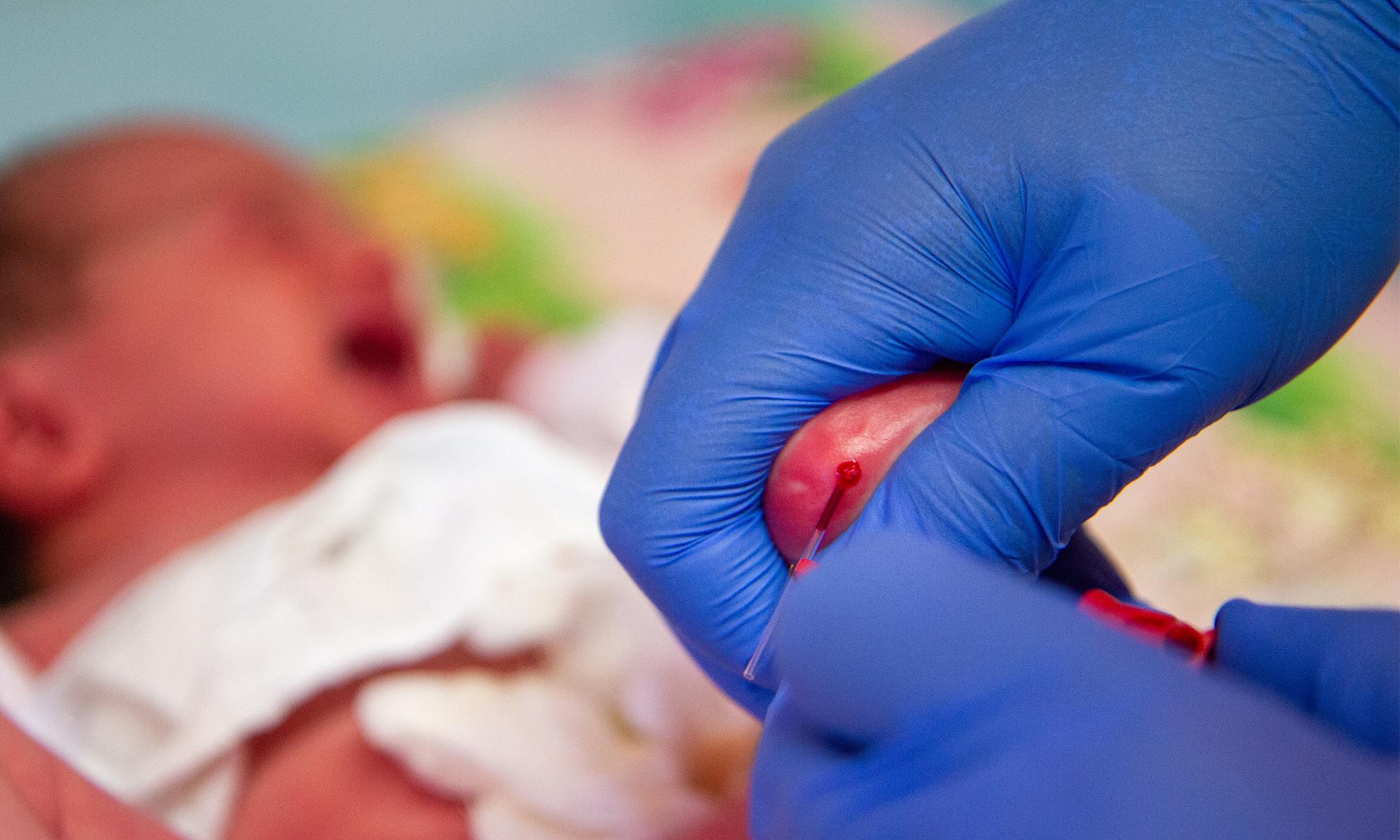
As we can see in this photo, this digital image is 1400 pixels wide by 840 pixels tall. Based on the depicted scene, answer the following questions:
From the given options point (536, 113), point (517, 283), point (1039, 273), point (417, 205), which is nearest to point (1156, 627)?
point (1039, 273)

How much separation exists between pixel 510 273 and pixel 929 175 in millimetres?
1264

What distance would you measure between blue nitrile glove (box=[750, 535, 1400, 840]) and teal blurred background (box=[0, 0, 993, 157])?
182cm

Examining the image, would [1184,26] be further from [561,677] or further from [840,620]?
[561,677]

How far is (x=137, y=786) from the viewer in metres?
0.88

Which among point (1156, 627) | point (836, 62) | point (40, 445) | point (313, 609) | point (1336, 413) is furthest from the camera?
point (836, 62)

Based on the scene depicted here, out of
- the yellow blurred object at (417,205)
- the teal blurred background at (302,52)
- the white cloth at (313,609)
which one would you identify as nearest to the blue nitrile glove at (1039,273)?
the white cloth at (313,609)

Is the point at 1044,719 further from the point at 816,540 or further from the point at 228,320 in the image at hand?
the point at 228,320

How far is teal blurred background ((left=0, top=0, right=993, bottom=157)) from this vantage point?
6.41ft

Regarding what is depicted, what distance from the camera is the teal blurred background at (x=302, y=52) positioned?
1.95 meters

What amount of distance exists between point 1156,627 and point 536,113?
5.63 feet

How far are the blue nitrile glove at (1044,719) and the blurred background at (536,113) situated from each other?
2.65ft

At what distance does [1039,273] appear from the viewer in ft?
1.71

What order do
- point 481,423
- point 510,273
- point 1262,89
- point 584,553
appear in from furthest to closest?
point 510,273
point 481,423
point 584,553
point 1262,89

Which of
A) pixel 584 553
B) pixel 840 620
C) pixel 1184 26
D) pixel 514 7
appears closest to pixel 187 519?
pixel 584 553
